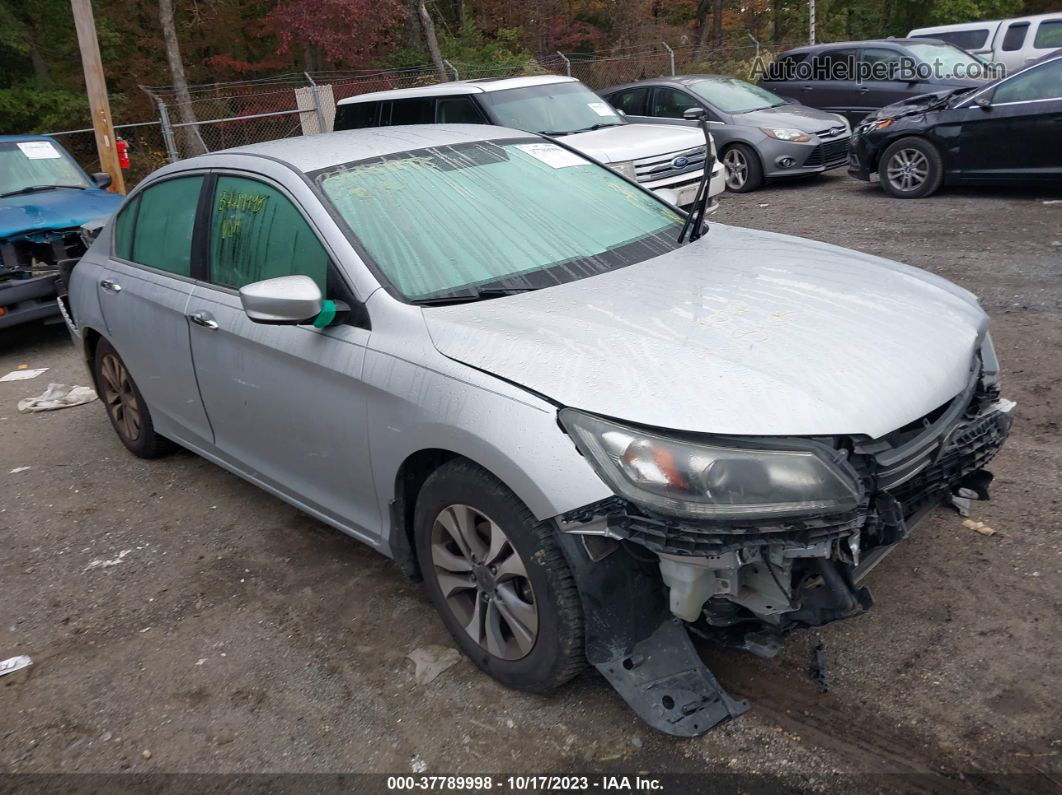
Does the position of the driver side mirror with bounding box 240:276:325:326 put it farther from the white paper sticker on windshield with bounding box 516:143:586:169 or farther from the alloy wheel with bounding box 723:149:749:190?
the alloy wheel with bounding box 723:149:749:190

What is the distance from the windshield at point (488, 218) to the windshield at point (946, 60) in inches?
454

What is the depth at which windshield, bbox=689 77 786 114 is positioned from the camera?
41.3ft

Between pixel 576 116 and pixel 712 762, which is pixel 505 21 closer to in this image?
pixel 576 116

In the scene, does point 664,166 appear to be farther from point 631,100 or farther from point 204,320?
point 204,320

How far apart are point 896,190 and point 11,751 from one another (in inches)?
402

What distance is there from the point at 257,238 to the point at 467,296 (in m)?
1.10

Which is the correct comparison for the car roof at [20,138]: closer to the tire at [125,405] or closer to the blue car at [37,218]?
the blue car at [37,218]

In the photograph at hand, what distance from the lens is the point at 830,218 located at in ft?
32.7

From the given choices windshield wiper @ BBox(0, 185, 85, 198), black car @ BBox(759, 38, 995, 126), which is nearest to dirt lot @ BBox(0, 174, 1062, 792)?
windshield wiper @ BBox(0, 185, 85, 198)

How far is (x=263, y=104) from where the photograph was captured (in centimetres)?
1994

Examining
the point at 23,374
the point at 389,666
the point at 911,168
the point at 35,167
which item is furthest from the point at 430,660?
the point at 911,168

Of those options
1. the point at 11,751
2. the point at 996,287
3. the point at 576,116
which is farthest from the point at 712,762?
the point at 576,116

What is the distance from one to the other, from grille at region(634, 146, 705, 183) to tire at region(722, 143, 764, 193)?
160 cm

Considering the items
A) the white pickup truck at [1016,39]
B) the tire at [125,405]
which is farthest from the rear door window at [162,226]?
the white pickup truck at [1016,39]
